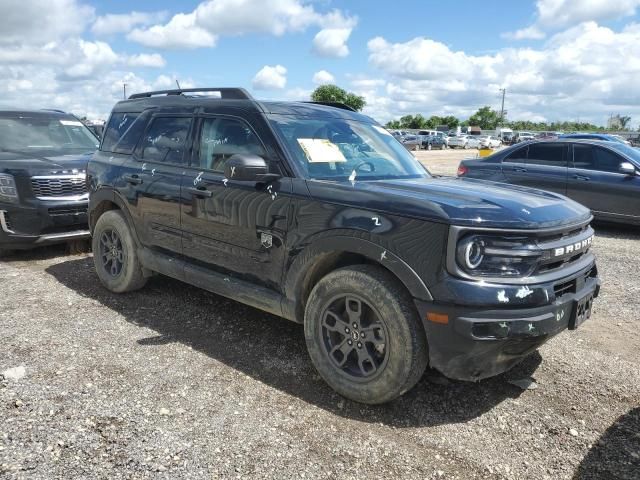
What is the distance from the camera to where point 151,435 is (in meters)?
2.96

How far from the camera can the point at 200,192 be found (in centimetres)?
420

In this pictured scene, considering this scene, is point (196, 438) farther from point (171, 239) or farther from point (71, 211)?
point (71, 211)

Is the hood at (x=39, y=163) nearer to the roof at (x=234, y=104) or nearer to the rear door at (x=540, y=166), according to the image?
the roof at (x=234, y=104)

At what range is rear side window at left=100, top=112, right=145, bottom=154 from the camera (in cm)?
513

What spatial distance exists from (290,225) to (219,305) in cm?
188

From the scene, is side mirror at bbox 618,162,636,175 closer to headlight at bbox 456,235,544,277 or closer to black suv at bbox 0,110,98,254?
headlight at bbox 456,235,544,277

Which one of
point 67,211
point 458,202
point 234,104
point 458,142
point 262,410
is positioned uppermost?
point 234,104

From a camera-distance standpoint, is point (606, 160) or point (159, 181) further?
point (606, 160)

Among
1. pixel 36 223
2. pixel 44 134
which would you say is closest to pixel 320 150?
pixel 36 223

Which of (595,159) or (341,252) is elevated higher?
(595,159)

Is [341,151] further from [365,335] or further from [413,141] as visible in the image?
[413,141]

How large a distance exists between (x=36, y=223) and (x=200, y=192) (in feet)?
11.2

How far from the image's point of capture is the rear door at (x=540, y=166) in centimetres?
915

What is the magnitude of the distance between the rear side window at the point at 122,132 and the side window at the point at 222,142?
1.06 metres
